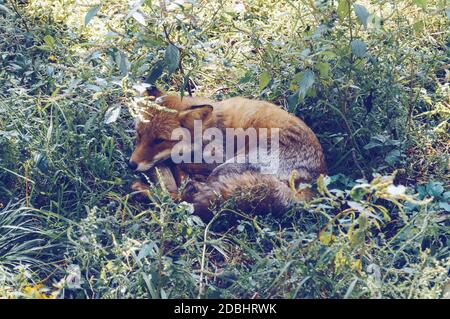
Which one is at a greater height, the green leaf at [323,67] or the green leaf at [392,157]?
the green leaf at [323,67]

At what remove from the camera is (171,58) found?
5355 mm

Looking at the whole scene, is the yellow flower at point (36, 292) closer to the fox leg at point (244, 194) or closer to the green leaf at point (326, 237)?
the fox leg at point (244, 194)

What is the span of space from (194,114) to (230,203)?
954 mm

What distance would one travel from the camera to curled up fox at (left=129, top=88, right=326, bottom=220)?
5.39 meters

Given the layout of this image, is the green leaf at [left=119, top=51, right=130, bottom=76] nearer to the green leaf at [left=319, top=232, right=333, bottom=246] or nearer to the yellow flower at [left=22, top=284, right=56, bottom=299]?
the yellow flower at [left=22, top=284, right=56, bottom=299]

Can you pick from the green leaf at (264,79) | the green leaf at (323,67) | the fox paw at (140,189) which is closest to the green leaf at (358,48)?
the green leaf at (323,67)

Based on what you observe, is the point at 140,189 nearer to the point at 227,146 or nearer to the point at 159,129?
the point at 159,129

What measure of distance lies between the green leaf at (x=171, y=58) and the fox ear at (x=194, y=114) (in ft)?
1.34

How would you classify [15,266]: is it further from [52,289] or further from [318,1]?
[318,1]

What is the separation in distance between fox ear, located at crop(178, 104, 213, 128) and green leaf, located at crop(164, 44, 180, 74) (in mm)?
409

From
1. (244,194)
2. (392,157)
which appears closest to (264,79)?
(244,194)

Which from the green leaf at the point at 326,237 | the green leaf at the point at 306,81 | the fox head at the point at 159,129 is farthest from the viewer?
the fox head at the point at 159,129

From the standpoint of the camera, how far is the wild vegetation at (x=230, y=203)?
426 cm

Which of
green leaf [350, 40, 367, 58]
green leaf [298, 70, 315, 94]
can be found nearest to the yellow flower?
green leaf [298, 70, 315, 94]
